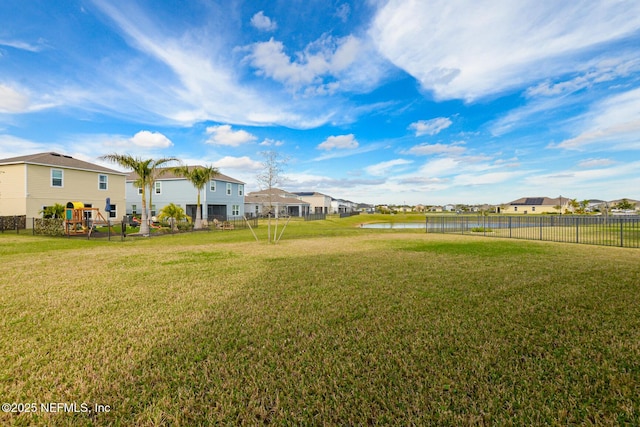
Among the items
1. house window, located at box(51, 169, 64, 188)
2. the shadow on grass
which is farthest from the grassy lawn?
house window, located at box(51, 169, 64, 188)

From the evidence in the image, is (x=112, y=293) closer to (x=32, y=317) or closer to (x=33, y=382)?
(x=32, y=317)

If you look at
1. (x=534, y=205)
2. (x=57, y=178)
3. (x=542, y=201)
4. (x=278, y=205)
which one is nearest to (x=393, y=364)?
(x=57, y=178)

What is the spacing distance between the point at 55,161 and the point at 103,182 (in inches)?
159

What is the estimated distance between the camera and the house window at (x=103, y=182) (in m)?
27.9

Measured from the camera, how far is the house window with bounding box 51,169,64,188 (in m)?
24.2

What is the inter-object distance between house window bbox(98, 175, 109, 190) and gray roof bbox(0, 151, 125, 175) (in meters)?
0.66

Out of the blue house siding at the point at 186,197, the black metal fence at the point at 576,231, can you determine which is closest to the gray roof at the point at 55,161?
the blue house siding at the point at 186,197

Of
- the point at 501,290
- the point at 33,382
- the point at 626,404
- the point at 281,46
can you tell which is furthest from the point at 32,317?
the point at 281,46

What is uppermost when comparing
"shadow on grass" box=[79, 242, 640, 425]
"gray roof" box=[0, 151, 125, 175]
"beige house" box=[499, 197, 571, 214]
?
"gray roof" box=[0, 151, 125, 175]

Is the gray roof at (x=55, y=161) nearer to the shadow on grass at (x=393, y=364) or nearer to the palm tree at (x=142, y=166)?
the palm tree at (x=142, y=166)

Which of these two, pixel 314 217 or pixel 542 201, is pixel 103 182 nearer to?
pixel 314 217

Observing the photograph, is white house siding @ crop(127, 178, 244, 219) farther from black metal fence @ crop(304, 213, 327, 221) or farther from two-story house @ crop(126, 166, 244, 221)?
black metal fence @ crop(304, 213, 327, 221)

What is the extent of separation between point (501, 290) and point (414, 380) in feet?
13.2

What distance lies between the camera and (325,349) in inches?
128
